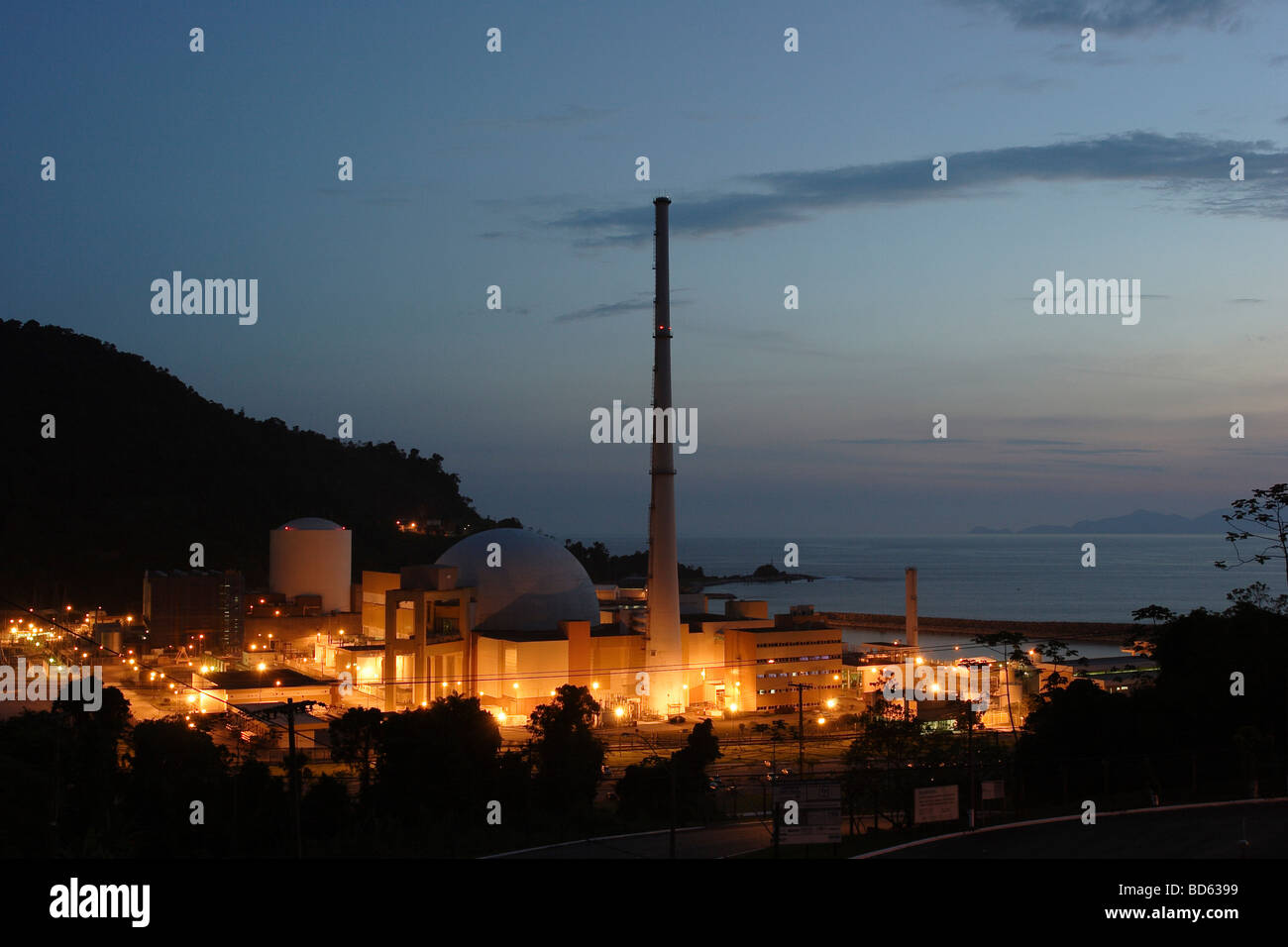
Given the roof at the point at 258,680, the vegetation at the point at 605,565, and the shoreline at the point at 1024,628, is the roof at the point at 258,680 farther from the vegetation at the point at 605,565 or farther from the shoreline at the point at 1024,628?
the vegetation at the point at 605,565

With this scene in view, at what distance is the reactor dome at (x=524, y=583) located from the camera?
4284 centimetres

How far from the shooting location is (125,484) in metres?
71.5

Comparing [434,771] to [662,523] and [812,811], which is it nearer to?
[812,811]

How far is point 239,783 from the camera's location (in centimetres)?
1912

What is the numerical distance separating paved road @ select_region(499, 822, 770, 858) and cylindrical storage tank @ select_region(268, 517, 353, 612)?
120 feet

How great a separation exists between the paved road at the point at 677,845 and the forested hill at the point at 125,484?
168ft

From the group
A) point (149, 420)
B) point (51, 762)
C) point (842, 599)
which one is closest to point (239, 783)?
point (51, 762)

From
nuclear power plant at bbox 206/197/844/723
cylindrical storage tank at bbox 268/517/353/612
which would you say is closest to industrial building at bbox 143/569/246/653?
nuclear power plant at bbox 206/197/844/723

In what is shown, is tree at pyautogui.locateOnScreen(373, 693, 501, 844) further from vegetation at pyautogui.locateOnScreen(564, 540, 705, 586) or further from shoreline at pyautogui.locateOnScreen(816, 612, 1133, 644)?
vegetation at pyautogui.locateOnScreen(564, 540, 705, 586)

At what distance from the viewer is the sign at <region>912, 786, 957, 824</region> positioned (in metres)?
15.0

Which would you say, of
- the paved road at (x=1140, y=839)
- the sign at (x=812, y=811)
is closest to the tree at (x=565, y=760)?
the sign at (x=812, y=811)
